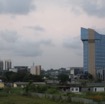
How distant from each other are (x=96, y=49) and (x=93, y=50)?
5.20ft

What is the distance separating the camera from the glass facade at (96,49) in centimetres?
14512

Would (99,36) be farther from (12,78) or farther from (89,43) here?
(12,78)

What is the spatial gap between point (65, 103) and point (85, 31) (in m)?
115

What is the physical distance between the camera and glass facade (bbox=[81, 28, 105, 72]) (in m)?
145

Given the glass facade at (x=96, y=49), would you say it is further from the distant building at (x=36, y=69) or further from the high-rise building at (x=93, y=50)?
the distant building at (x=36, y=69)

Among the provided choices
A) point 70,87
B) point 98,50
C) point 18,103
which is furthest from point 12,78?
point 18,103

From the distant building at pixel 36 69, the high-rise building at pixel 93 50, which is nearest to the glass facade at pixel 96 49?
the high-rise building at pixel 93 50

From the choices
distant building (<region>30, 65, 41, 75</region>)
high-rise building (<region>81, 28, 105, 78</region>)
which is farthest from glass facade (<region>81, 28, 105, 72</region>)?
distant building (<region>30, 65, 41, 75</region>)

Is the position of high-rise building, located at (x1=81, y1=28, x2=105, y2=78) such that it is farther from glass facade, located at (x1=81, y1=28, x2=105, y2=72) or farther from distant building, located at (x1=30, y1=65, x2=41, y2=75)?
distant building, located at (x1=30, y1=65, x2=41, y2=75)

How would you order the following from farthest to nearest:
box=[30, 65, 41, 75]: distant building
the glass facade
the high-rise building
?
box=[30, 65, 41, 75]: distant building → the glass facade → the high-rise building

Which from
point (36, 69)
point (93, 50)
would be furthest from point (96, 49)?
point (36, 69)

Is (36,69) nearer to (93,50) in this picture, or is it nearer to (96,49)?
(93,50)

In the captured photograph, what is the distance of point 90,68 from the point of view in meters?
145

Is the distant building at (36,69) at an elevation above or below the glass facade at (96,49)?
below
